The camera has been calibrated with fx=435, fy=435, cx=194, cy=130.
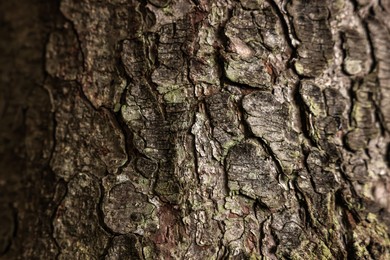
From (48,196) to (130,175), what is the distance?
0.74 feet

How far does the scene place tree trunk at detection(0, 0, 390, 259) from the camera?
1013mm

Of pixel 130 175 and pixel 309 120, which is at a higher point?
Result: pixel 309 120

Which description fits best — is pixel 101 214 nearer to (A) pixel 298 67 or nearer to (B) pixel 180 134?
(B) pixel 180 134

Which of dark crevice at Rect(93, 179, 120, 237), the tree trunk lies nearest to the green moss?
the tree trunk

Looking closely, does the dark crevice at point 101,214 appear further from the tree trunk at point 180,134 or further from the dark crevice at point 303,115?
the dark crevice at point 303,115

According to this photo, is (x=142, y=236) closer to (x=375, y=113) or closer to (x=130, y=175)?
(x=130, y=175)

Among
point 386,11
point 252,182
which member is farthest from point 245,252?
point 386,11

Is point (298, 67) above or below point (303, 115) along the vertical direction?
above

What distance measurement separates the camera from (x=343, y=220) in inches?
43.6

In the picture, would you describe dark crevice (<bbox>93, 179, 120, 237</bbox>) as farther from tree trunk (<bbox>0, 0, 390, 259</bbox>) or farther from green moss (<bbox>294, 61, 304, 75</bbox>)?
green moss (<bbox>294, 61, 304, 75</bbox>)

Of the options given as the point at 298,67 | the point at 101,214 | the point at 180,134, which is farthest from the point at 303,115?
the point at 101,214

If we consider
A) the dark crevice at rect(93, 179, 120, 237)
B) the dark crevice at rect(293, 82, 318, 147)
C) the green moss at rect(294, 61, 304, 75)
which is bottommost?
the dark crevice at rect(93, 179, 120, 237)

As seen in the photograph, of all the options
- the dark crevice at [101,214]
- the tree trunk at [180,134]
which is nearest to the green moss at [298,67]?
the tree trunk at [180,134]

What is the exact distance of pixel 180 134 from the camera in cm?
102
